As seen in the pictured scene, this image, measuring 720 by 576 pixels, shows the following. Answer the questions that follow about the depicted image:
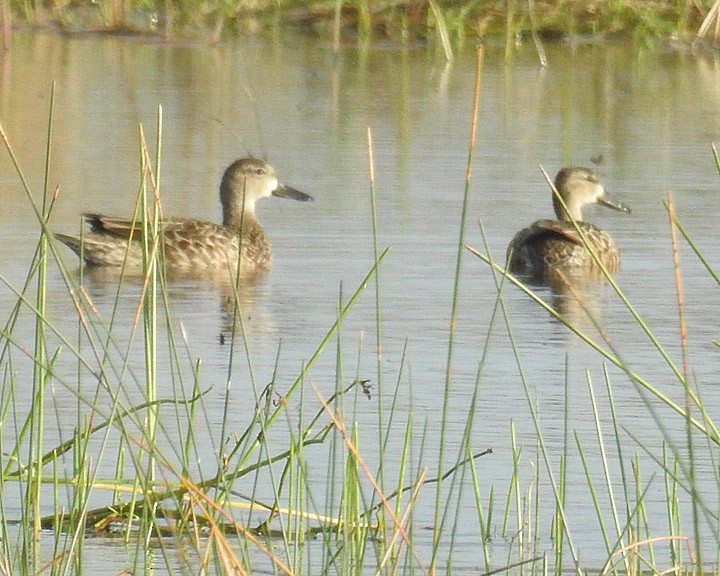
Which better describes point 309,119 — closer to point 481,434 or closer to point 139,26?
point 139,26

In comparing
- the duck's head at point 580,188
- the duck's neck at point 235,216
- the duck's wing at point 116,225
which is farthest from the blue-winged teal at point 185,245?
the duck's head at point 580,188

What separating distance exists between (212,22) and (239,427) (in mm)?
14169

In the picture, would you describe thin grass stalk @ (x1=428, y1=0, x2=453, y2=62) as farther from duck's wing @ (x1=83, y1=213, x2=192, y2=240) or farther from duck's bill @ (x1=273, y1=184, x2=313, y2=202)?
duck's wing @ (x1=83, y1=213, x2=192, y2=240)

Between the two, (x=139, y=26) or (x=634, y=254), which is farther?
(x=139, y=26)

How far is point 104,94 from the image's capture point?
1404 cm

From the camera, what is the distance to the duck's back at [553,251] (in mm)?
8469

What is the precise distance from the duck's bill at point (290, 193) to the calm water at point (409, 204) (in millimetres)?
142

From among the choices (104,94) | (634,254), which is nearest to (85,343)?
(634,254)

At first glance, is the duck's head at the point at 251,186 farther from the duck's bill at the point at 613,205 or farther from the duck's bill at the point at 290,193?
the duck's bill at the point at 613,205

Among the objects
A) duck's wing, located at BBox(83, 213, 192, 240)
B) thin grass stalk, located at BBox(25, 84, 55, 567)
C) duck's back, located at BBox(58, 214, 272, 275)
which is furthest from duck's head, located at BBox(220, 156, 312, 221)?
thin grass stalk, located at BBox(25, 84, 55, 567)

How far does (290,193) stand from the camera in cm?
Result: 977

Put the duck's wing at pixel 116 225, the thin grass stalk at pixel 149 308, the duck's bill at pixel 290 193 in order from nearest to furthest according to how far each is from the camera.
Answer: the thin grass stalk at pixel 149 308, the duck's wing at pixel 116 225, the duck's bill at pixel 290 193

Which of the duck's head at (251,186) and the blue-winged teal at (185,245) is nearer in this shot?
the blue-winged teal at (185,245)

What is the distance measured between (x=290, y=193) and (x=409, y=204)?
0.58m
